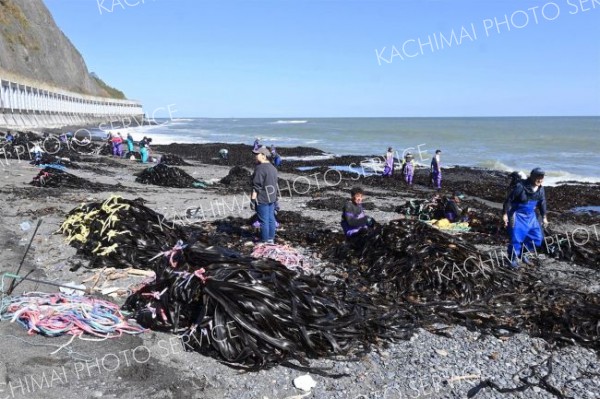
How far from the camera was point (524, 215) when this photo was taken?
681cm

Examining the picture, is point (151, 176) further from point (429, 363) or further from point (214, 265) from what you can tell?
point (429, 363)

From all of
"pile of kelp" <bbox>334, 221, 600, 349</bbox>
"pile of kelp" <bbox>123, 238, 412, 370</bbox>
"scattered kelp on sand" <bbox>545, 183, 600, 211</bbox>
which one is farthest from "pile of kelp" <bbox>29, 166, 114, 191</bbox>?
"scattered kelp on sand" <bbox>545, 183, 600, 211</bbox>

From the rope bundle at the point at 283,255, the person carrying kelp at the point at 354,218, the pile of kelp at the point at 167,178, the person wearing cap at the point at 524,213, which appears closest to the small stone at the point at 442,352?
the rope bundle at the point at 283,255

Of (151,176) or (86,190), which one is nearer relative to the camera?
(86,190)

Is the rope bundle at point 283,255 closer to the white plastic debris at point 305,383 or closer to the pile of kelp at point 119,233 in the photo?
the pile of kelp at point 119,233

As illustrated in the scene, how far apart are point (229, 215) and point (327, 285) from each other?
549cm

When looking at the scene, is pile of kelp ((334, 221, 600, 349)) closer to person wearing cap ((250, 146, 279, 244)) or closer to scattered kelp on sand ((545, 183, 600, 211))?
person wearing cap ((250, 146, 279, 244))

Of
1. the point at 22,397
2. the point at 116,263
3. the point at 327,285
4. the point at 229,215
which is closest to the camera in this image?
the point at 22,397

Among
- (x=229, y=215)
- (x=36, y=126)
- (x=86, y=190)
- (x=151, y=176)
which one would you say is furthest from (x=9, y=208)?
(x=36, y=126)

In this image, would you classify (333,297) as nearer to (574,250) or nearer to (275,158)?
(574,250)

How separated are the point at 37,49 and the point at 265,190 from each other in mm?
61052

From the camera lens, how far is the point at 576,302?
18.5 ft

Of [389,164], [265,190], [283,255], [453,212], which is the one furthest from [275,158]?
[283,255]

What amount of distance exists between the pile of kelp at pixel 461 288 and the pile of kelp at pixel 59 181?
9.16 m
